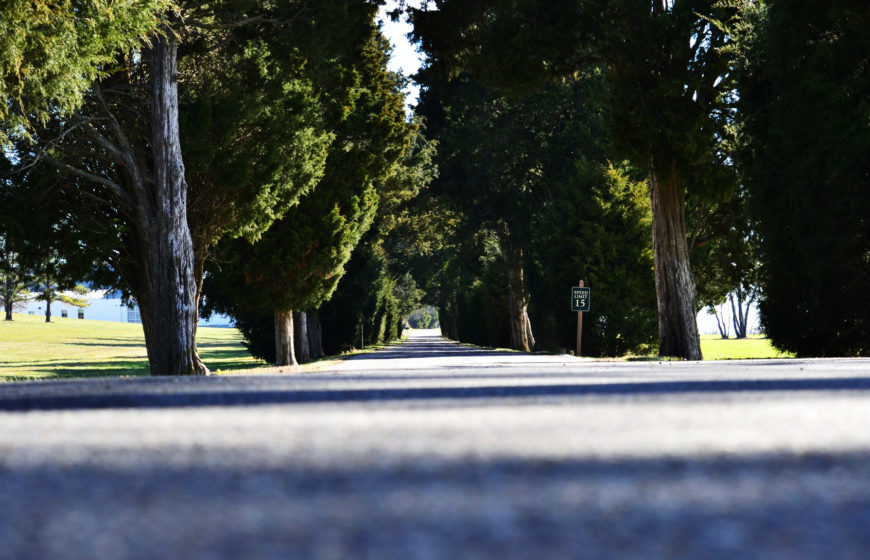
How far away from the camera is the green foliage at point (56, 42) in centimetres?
1008

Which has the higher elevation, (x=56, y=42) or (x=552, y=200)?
(x=552, y=200)

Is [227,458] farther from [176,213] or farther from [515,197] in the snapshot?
[515,197]

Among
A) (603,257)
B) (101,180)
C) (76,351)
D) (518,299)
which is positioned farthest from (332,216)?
(76,351)

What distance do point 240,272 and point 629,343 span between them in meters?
15.6

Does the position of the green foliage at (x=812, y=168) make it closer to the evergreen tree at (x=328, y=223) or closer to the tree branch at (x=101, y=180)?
the evergreen tree at (x=328, y=223)

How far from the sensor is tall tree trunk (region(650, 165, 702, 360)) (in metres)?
21.2

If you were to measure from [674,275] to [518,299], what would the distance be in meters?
20.9

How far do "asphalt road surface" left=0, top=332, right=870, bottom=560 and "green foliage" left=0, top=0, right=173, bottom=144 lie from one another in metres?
7.94

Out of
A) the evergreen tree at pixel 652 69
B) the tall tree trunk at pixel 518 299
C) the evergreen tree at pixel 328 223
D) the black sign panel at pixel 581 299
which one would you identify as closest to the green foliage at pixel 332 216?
the evergreen tree at pixel 328 223

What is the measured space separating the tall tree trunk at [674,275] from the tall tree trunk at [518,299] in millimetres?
19839

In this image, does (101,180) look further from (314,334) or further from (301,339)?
(314,334)

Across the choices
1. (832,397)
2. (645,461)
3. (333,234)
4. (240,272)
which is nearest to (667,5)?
(333,234)

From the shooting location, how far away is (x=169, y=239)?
1570cm

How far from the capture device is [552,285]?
107ft
